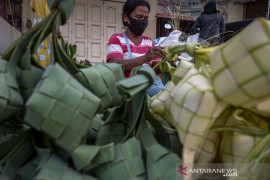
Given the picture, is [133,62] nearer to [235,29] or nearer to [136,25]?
[136,25]

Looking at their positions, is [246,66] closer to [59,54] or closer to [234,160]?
[234,160]

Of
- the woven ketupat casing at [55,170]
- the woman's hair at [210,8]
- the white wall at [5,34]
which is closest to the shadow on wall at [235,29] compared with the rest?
the woman's hair at [210,8]

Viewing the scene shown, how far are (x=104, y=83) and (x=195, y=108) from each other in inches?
5.3

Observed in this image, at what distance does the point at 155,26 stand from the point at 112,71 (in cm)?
485

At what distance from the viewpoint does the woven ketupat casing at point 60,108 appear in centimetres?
25

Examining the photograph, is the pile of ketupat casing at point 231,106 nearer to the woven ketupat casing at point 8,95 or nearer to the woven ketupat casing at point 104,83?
the woven ketupat casing at point 104,83

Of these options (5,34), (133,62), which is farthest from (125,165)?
(5,34)

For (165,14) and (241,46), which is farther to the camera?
(165,14)

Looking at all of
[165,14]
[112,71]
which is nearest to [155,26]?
[165,14]

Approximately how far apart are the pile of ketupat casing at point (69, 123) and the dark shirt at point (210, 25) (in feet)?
8.53

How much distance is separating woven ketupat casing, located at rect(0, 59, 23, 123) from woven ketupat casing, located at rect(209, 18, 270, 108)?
8.7 inches

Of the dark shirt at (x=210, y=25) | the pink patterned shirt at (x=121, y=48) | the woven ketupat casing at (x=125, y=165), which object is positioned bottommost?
the woven ketupat casing at (x=125, y=165)

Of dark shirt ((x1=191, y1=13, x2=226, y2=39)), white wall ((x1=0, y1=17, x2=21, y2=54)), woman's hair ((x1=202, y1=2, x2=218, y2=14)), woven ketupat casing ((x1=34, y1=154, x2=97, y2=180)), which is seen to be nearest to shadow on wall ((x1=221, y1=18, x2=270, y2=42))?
dark shirt ((x1=191, y1=13, x2=226, y2=39))

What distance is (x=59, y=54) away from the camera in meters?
0.31
